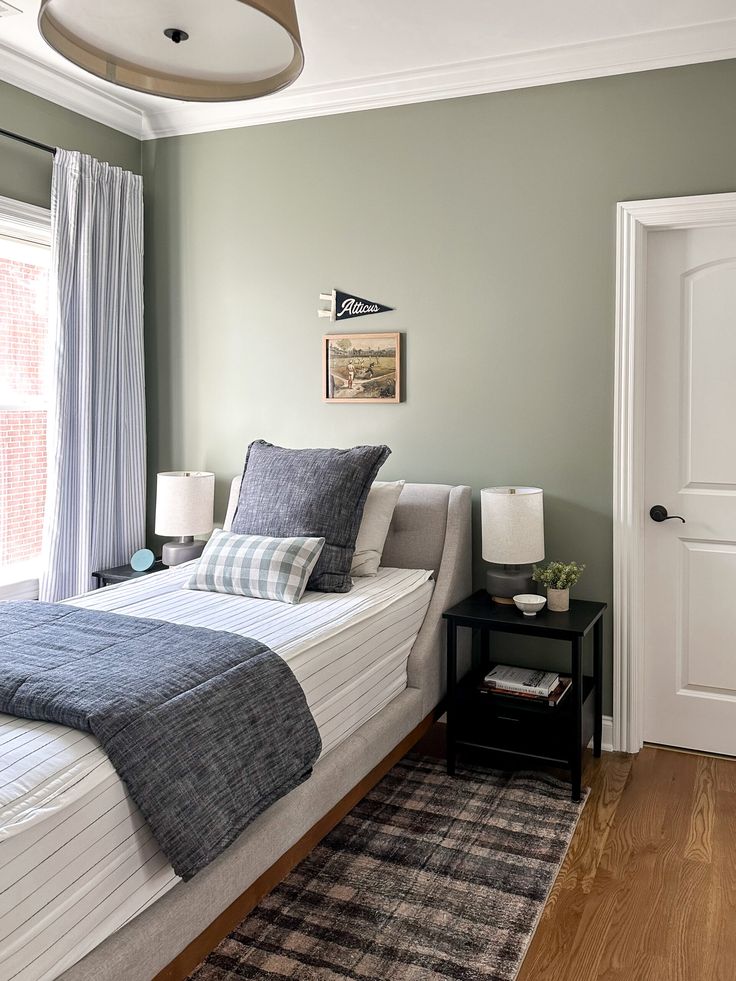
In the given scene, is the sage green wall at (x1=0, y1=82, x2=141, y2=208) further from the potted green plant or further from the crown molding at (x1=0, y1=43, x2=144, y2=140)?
the potted green plant

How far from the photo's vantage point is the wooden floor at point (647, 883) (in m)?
2.04

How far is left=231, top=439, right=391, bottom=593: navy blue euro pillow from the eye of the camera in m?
3.04

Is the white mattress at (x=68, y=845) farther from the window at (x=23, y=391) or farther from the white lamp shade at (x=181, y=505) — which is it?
the window at (x=23, y=391)

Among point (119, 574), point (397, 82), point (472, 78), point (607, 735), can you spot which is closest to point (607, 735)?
point (607, 735)

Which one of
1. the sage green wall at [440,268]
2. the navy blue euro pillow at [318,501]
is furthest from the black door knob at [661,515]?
the navy blue euro pillow at [318,501]

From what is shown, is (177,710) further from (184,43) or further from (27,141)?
(27,141)

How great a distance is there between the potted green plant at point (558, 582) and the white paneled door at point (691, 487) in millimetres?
399

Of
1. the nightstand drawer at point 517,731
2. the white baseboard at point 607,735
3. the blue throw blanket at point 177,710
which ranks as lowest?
the white baseboard at point 607,735

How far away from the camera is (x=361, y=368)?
3.68m

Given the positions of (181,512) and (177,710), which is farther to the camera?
(181,512)

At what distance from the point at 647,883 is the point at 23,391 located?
10.2 ft

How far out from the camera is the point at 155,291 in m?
4.13

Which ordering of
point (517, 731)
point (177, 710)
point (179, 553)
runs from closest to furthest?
point (177, 710)
point (517, 731)
point (179, 553)

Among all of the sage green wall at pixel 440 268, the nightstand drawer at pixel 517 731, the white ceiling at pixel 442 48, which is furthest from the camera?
the sage green wall at pixel 440 268
